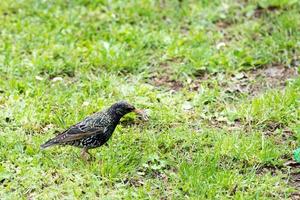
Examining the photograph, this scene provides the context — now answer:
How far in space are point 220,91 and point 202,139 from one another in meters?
1.18

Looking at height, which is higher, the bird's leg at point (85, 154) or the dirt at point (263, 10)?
the dirt at point (263, 10)

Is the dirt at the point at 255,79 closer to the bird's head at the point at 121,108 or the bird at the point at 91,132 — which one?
the bird's head at the point at 121,108

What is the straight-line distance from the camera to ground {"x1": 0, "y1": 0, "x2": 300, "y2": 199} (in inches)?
261

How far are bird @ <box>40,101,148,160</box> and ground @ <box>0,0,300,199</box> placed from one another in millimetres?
170

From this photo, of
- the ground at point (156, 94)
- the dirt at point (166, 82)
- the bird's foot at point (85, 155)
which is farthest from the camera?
the dirt at point (166, 82)

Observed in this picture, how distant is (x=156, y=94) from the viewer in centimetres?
825

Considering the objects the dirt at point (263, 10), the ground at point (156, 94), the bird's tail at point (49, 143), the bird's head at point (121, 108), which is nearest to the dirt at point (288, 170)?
the ground at point (156, 94)

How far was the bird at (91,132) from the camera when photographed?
677cm

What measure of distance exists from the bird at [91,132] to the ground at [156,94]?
0.17 m

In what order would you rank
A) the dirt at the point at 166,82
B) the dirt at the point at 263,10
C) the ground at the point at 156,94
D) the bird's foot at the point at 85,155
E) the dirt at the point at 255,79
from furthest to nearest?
the dirt at the point at 263,10 < the dirt at the point at 166,82 < the dirt at the point at 255,79 < the bird's foot at the point at 85,155 < the ground at the point at 156,94

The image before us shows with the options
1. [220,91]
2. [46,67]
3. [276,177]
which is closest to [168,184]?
[276,177]

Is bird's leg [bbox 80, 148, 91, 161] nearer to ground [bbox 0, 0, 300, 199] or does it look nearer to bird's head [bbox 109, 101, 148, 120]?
ground [bbox 0, 0, 300, 199]

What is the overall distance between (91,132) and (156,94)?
1.61m

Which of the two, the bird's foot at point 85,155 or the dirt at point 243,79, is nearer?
the bird's foot at point 85,155
